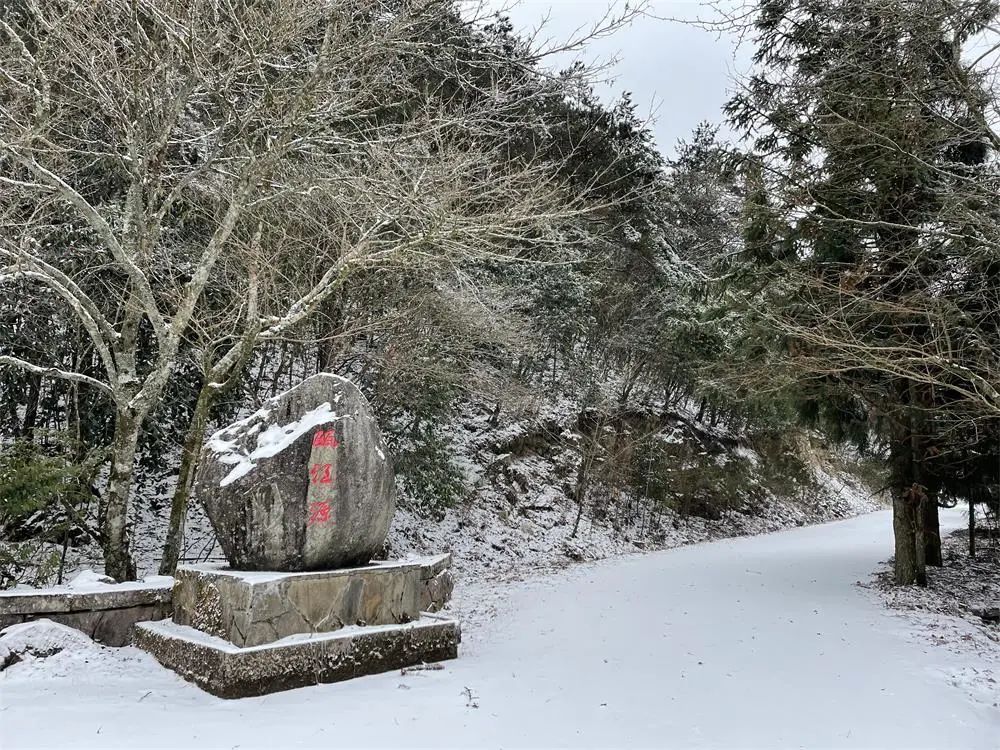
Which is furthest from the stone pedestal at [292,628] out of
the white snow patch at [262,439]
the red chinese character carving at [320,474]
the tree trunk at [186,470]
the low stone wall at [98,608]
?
the tree trunk at [186,470]

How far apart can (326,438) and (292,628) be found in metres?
1.49

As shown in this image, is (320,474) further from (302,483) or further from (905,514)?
(905,514)

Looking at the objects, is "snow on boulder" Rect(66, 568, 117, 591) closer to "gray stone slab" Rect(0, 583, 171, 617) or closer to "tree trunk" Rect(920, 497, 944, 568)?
"gray stone slab" Rect(0, 583, 171, 617)

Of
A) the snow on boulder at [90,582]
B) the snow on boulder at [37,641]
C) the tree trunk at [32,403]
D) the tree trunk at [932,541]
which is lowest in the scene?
the tree trunk at [932,541]

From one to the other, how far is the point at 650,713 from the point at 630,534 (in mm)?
11495

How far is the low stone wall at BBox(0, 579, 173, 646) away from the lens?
17.7 ft

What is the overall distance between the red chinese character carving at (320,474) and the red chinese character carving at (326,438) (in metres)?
0.17

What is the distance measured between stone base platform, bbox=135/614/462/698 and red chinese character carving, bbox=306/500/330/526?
2.81ft

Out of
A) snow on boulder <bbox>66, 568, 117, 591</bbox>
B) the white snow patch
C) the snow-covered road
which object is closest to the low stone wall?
snow on boulder <bbox>66, 568, 117, 591</bbox>

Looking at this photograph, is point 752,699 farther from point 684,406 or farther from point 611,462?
point 684,406

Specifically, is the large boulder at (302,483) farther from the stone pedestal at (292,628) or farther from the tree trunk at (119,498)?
the tree trunk at (119,498)

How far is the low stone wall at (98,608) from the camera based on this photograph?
5.41 meters

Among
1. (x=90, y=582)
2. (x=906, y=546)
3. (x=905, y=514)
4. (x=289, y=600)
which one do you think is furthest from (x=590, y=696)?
(x=906, y=546)

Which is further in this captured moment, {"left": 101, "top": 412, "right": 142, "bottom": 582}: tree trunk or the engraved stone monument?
{"left": 101, "top": 412, "right": 142, "bottom": 582}: tree trunk
